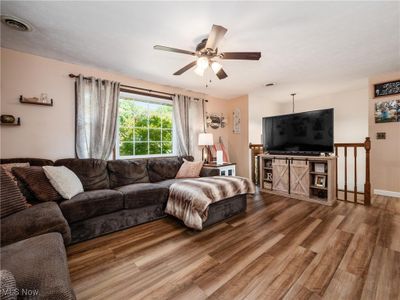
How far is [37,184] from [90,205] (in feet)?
1.97

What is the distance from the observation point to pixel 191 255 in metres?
1.77

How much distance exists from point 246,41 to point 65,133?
114 inches

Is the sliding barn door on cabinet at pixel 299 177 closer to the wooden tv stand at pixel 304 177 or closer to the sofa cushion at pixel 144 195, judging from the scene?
the wooden tv stand at pixel 304 177

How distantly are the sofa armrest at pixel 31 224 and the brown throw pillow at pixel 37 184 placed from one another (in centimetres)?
37

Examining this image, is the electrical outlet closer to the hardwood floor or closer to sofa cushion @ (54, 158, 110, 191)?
the hardwood floor

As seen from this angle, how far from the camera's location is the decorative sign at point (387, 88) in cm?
332

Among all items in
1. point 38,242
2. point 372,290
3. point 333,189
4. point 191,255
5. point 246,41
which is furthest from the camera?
point 333,189

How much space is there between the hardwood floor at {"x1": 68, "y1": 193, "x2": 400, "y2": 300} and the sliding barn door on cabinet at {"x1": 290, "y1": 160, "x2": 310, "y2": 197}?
32.8 inches

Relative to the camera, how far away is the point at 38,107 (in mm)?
2561

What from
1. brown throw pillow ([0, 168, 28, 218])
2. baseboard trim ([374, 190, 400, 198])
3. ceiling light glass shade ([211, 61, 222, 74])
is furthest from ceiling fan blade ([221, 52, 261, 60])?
baseboard trim ([374, 190, 400, 198])

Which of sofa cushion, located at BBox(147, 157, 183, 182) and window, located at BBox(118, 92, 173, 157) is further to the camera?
window, located at BBox(118, 92, 173, 157)

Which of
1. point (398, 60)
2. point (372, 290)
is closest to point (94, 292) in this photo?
point (372, 290)

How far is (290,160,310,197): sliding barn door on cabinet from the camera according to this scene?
3.36 m

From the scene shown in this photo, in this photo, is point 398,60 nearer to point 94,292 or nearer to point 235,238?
point 235,238
